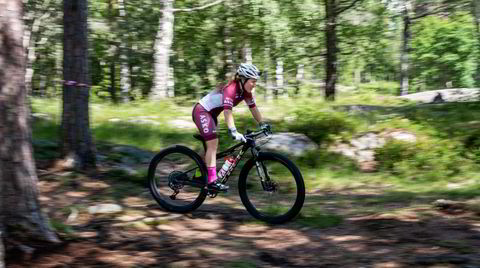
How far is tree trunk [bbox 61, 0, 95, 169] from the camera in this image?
8383 millimetres

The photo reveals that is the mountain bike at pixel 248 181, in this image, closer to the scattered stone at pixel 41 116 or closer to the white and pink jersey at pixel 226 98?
the white and pink jersey at pixel 226 98

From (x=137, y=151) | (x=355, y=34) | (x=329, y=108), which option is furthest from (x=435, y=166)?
(x=355, y=34)

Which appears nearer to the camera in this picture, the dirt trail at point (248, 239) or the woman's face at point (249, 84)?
the dirt trail at point (248, 239)

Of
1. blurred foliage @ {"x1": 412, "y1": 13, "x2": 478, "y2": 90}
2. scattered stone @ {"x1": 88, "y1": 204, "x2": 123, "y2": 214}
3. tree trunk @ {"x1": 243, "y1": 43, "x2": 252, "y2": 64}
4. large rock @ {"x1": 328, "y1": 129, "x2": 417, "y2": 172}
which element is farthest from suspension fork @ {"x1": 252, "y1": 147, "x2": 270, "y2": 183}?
blurred foliage @ {"x1": 412, "y1": 13, "x2": 478, "y2": 90}

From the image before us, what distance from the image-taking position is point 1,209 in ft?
16.9

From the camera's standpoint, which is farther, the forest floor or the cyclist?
the cyclist

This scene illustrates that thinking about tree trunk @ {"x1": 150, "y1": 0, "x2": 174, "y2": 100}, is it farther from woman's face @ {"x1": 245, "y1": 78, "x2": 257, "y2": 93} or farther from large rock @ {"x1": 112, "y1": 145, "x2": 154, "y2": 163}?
woman's face @ {"x1": 245, "y1": 78, "x2": 257, "y2": 93}

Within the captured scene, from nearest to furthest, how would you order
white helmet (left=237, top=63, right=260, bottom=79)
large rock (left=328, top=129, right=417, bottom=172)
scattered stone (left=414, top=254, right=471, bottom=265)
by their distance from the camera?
scattered stone (left=414, top=254, right=471, bottom=265)
white helmet (left=237, top=63, right=260, bottom=79)
large rock (left=328, top=129, right=417, bottom=172)

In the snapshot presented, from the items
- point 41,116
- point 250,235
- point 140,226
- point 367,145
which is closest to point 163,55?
point 41,116

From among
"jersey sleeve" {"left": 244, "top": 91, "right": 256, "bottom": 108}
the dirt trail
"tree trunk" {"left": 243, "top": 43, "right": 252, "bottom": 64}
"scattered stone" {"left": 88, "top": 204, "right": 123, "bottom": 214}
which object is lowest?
the dirt trail

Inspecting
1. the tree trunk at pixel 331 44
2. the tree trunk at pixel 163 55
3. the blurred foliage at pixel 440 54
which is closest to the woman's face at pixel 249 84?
the tree trunk at pixel 331 44

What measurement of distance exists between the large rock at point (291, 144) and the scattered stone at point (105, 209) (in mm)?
4425

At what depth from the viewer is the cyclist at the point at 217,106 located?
6422mm

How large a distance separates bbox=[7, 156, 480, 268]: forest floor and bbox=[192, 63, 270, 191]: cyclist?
65 centimetres
